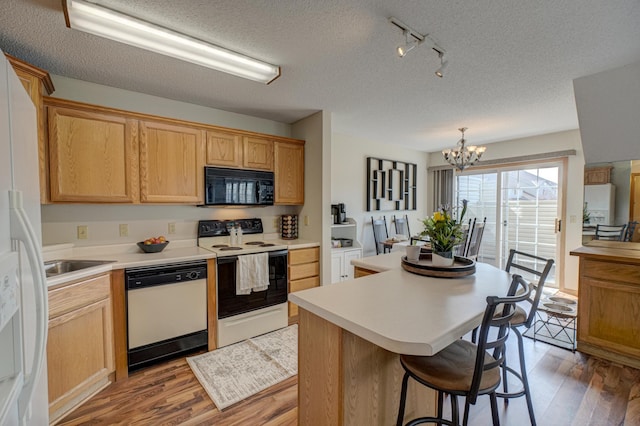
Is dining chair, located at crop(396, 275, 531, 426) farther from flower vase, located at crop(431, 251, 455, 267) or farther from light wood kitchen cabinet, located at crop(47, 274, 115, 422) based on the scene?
light wood kitchen cabinet, located at crop(47, 274, 115, 422)

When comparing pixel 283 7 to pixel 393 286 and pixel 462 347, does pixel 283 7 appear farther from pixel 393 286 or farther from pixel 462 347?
pixel 462 347

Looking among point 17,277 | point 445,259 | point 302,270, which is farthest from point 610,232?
point 17,277

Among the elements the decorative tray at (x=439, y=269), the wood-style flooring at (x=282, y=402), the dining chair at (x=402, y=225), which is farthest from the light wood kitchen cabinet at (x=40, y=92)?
the dining chair at (x=402, y=225)

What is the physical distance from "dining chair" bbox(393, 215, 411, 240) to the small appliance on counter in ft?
8.06

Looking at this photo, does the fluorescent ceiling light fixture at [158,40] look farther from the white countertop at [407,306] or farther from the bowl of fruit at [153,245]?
the white countertop at [407,306]

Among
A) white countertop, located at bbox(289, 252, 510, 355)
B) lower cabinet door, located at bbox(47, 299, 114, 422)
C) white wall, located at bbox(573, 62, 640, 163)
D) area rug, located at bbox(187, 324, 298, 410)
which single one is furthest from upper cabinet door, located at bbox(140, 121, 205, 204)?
white wall, located at bbox(573, 62, 640, 163)

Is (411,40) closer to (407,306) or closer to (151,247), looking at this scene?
(407,306)

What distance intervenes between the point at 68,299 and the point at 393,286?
2.11m

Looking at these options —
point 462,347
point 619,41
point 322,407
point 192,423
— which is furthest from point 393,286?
point 619,41

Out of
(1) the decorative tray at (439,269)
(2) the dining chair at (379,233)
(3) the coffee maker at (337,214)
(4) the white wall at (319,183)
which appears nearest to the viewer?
(1) the decorative tray at (439,269)

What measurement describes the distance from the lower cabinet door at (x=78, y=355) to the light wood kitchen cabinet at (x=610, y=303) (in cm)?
415

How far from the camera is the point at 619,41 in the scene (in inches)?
75.8

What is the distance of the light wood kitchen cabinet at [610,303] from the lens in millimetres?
2332

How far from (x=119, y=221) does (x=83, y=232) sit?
29 centimetres
